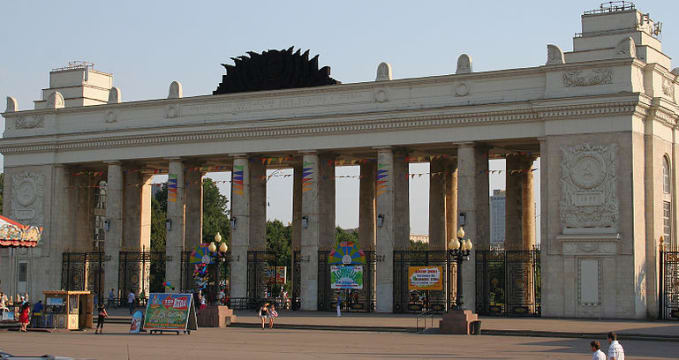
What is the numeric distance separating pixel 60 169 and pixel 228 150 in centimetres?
1169

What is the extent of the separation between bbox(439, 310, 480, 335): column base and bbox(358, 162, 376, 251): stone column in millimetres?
19004

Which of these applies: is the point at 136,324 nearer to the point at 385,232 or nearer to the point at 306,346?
the point at 306,346

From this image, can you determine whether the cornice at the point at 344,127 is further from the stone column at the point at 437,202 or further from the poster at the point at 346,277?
the poster at the point at 346,277

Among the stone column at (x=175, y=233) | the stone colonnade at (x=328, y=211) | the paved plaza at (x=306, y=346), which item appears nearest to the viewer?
the paved plaza at (x=306, y=346)

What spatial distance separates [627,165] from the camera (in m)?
46.8

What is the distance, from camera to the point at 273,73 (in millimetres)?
57375

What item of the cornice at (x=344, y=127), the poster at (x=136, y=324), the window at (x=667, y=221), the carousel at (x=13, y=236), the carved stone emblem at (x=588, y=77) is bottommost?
the poster at (x=136, y=324)

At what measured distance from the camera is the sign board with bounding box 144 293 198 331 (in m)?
40.4

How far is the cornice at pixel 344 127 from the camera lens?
47.8 m

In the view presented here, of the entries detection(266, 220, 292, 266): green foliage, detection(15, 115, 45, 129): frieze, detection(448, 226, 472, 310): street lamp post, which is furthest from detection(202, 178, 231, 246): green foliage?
detection(448, 226, 472, 310): street lamp post

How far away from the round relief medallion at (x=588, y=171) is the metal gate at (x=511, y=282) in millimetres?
4402

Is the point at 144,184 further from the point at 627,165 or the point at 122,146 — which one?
the point at 627,165

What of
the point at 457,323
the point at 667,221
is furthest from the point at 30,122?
the point at 667,221

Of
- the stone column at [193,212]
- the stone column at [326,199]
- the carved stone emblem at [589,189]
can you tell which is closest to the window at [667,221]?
the carved stone emblem at [589,189]
